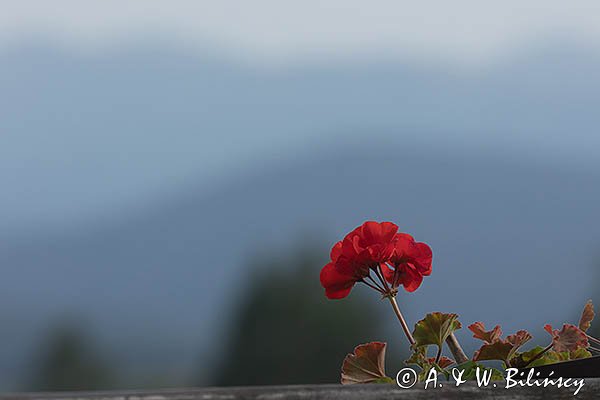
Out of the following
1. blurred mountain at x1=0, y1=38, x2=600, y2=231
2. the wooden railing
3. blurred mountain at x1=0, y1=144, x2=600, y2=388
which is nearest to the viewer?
the wooden railing

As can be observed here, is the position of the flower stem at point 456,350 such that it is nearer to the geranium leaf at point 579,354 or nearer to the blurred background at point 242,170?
the geranium leaf at point 579,354

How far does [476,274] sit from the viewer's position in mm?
96375

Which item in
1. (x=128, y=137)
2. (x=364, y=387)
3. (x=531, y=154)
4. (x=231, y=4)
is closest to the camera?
(x=364, y=387)

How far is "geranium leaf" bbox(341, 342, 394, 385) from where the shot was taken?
1.25 meters

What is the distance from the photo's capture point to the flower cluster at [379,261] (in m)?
1.32

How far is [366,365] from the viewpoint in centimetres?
127

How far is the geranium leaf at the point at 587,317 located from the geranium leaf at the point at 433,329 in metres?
0.29

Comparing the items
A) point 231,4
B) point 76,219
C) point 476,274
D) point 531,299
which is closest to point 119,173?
point 76,219

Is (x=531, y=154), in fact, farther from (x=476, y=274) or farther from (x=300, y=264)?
(x=300, y=264)

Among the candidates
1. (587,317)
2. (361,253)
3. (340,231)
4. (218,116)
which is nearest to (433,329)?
(361,253)

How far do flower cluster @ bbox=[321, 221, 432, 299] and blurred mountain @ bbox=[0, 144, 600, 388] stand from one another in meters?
80.2

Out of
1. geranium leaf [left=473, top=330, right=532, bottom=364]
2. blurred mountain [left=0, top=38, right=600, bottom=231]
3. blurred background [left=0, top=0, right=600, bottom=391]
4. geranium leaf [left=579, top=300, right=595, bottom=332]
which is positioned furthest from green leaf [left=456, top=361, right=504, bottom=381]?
blurred mountain [left=0, top=38, right=600, bottom=231]

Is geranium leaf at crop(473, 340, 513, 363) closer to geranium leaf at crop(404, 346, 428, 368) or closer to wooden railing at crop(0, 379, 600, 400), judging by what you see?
geranium leaf at crop(404, 346, 428, 368)

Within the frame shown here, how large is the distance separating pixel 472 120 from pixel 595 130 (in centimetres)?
2312
